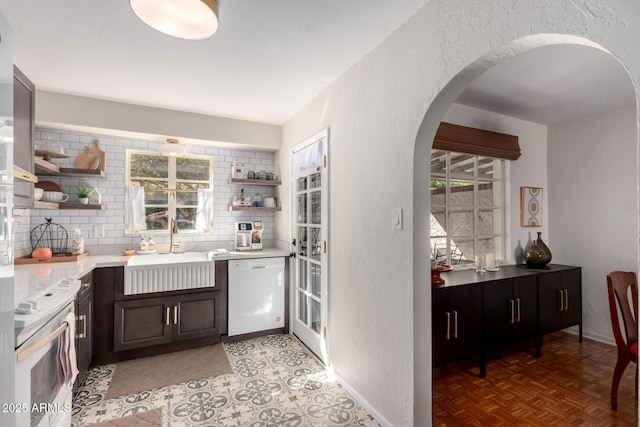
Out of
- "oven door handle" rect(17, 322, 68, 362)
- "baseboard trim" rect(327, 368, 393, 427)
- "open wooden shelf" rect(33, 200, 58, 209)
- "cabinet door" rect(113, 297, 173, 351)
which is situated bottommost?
"baseboard trim" rect(327, 368, 393, 427)

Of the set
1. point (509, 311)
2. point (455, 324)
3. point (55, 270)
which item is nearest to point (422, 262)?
point (455, 324)

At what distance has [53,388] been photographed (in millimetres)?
1565

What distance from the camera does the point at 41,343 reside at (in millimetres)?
1370

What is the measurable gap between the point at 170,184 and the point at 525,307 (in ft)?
12.8

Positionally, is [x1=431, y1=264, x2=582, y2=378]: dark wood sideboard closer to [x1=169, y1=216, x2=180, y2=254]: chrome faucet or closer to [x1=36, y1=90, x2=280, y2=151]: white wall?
[x1=36, y1=90, x2=280, y2=151]: white wall

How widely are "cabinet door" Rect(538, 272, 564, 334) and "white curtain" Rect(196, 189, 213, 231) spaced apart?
357cm

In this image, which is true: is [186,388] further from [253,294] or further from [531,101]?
[531,101]

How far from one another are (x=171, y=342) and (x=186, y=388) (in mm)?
738

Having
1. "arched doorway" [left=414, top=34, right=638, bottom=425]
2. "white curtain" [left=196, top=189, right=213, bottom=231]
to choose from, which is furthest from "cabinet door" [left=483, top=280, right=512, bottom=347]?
"white curtain" [left=196, top=189, right=213, bottom=231]

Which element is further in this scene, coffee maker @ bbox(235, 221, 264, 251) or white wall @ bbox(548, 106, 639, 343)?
coffee maker @ bbox(235, 221, 264, 251)

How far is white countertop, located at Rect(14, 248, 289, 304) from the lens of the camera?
1762 millimetres

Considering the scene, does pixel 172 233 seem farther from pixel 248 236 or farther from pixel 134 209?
pixel 248 236

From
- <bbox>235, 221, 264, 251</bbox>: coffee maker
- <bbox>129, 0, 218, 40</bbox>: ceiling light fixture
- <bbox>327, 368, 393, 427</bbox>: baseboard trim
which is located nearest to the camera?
<bbox>129, 0, 218, 40</bbox>: ceiling light fixture

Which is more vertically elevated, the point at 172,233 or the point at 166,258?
the point at 172,233
